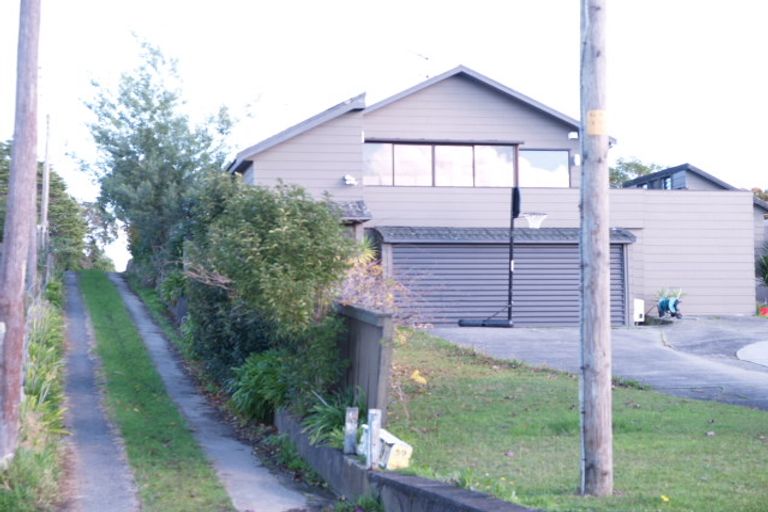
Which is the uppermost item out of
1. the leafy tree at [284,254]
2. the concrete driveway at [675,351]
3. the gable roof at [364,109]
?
the gable roof at [364,109]

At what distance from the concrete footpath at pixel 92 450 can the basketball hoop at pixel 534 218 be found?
12.3 metres

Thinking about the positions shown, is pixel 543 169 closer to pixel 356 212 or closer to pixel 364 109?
pixel 364 109

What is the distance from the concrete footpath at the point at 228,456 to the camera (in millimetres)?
9484

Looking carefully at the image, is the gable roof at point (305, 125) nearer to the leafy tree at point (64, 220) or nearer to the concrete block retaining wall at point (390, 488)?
the concrete block retaining wall at point (390, 488)

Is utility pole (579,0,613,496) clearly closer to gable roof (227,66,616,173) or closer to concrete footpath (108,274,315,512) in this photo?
concrete footpath (108,274,315,512)

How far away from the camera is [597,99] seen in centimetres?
752

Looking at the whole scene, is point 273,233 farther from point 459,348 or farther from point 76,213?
point 76,213

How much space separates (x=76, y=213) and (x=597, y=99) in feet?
131

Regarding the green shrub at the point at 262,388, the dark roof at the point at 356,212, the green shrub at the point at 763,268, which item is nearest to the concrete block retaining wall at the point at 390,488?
the green shrub at the point at 262,388

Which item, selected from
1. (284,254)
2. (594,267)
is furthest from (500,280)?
(594,267)

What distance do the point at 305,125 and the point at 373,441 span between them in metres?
16.8

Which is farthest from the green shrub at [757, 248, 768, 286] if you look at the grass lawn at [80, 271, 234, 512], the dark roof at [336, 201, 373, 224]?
the grass lawn at [80, 271, 234, 512]

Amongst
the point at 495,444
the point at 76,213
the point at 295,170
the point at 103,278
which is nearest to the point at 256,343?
the point at 495,444

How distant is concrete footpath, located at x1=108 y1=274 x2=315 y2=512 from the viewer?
9.48 meters
